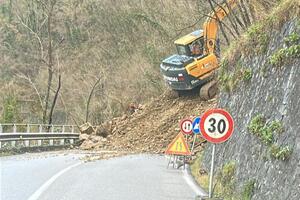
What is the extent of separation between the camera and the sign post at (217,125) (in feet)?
32.2

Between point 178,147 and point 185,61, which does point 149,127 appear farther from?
point 178,147

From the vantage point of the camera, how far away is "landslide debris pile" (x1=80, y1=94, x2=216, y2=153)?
93.2 ft

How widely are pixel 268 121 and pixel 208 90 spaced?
718 inches

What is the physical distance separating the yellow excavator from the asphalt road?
10836mm

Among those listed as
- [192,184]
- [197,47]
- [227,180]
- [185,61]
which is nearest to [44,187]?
[192,184]

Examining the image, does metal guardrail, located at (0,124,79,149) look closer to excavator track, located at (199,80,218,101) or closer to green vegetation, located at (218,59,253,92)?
excavator track, located at (199,80,218,101)

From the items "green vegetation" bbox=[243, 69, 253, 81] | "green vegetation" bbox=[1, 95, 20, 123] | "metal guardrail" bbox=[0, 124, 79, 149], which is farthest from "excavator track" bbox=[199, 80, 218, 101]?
"green vegetation" bbox=[1, 95, 20, 123]

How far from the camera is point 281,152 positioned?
8211mm

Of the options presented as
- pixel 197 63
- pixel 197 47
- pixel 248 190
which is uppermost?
pixel 197 47

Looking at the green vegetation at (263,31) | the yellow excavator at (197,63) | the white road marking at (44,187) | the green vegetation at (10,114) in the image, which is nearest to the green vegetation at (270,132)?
the green vegetation at (263,31)

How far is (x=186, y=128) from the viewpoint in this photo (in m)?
19.2

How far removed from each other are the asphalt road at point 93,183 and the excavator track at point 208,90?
37.8ft

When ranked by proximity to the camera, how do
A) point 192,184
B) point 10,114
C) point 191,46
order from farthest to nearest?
point 10,114 < point 191,46 < point 192,184

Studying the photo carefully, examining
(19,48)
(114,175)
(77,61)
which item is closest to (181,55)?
(114,175)
